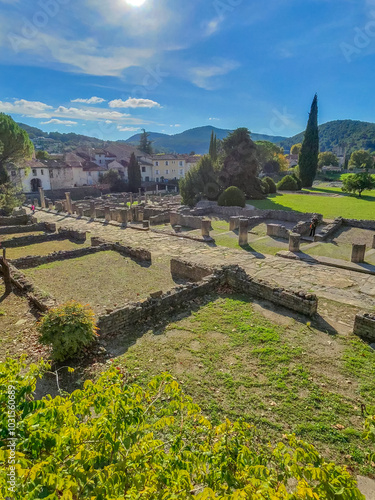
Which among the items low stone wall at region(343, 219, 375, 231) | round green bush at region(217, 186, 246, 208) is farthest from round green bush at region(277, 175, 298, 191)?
low stone wall at region(343, 219, 375, 231)

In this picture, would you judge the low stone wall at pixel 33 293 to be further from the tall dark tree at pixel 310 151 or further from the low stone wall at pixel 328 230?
the tall dark tree at pixel 310 151

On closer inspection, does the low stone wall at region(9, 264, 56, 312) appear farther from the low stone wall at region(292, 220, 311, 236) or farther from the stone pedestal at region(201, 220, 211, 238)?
the low stone wall at region(292, 220, 311, 236)

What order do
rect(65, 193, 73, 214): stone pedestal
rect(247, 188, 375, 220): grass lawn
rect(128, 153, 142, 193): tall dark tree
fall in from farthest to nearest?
rect(128, 153, 142, 193): tall dark tree, rect(65, 193, 73, 214): stone pedestal, rect(247, 188, 375, 220): grass lawn

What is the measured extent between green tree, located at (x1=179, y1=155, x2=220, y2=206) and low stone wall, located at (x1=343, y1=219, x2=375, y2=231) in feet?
50.0

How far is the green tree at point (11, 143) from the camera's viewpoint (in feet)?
93.3

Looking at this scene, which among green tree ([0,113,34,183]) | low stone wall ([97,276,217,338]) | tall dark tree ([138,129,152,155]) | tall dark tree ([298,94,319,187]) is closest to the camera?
low stone wall ([97,276,217,338])

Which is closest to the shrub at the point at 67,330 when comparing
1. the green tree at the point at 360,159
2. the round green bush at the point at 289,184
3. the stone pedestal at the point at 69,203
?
the stone pedestal at the point at 69,203

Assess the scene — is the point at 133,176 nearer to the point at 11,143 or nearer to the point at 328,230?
the point at 11,143

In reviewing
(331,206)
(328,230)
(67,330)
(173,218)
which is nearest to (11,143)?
(173,218)

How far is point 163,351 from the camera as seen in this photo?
6.53 metres

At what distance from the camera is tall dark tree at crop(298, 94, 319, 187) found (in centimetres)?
4888

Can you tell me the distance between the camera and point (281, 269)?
1256cm

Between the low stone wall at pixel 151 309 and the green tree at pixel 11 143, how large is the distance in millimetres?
27041

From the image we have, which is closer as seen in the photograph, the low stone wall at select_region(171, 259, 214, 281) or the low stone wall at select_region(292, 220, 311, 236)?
the low stone wall at select_region(171, 259, 214, 281)
